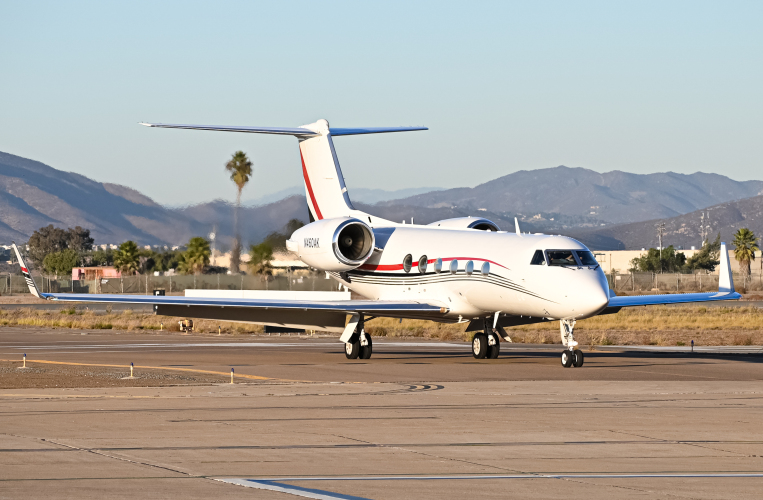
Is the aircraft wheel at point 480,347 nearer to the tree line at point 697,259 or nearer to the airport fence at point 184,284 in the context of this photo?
the airport fence at point 184,284

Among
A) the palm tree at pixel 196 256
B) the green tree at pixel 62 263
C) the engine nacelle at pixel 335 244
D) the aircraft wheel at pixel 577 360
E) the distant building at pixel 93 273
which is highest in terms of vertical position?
the green tree at pixel 62 263

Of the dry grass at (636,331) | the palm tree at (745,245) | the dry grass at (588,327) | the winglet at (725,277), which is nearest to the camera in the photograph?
the winglet at (725,277)

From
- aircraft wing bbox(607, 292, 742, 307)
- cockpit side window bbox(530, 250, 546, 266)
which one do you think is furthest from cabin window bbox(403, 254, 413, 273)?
aircraft wing bbox(607, 292, 742, 307)

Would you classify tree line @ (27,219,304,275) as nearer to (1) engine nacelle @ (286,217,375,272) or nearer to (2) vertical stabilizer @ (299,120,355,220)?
(2) vertical stabilizer @ (299,120,355,220)

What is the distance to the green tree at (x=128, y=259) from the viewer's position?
103713mm

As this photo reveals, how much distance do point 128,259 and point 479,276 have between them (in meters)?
82.9

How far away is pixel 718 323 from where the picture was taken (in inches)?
1887

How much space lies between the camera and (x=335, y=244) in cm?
2931

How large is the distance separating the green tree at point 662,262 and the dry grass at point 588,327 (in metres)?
64.8

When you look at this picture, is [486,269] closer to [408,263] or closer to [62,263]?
[408,263]

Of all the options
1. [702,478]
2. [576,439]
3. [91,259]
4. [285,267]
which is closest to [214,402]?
[576,439]

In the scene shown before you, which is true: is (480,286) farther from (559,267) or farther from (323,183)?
(323,183)

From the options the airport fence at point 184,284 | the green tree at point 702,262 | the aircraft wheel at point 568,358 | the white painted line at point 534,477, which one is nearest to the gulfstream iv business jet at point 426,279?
the aircraft wheel at point 568,358

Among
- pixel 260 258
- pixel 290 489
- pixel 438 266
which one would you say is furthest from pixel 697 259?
pixel 290 489
